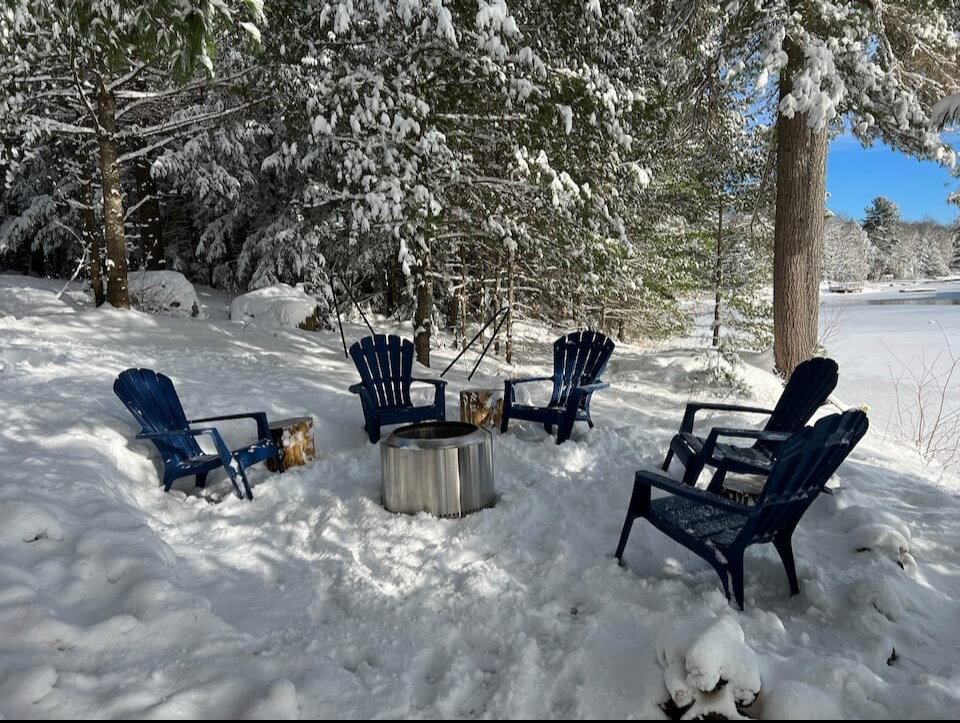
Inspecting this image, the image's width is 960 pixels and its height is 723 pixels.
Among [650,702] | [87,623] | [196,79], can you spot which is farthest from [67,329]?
[650,702]

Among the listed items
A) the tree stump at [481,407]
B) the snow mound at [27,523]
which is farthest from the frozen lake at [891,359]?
the snow mound at [27,523]

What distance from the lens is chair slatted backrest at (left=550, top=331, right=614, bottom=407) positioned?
5.32 m

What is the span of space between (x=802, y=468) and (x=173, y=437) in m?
3.58

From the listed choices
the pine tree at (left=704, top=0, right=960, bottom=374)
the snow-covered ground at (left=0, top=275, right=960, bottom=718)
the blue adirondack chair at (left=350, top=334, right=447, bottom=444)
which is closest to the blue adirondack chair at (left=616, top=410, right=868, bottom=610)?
the snow-covered ground at (left=0, top=275, right=960, bottom=718)

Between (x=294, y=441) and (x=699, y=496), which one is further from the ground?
(x=699, y=496)

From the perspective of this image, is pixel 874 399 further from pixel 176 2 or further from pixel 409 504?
pixel 176 2

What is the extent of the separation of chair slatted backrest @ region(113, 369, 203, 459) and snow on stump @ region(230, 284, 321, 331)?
5746mm

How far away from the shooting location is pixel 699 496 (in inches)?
100

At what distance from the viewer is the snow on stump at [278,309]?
9.71 metres

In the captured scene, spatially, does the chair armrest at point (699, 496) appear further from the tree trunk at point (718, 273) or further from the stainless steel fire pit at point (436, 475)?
the tree trunk at point (718, 273)

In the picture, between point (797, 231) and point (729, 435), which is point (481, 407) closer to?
point (729, 435)

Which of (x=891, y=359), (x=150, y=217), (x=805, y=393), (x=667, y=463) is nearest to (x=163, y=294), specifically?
(x=150, y=217)

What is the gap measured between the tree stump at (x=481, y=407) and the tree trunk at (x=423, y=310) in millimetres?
2507

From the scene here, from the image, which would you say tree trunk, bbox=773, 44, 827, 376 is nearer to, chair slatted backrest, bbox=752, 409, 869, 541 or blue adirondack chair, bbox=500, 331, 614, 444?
blue adirondack chair, bbox=500, 331, 614, 444
